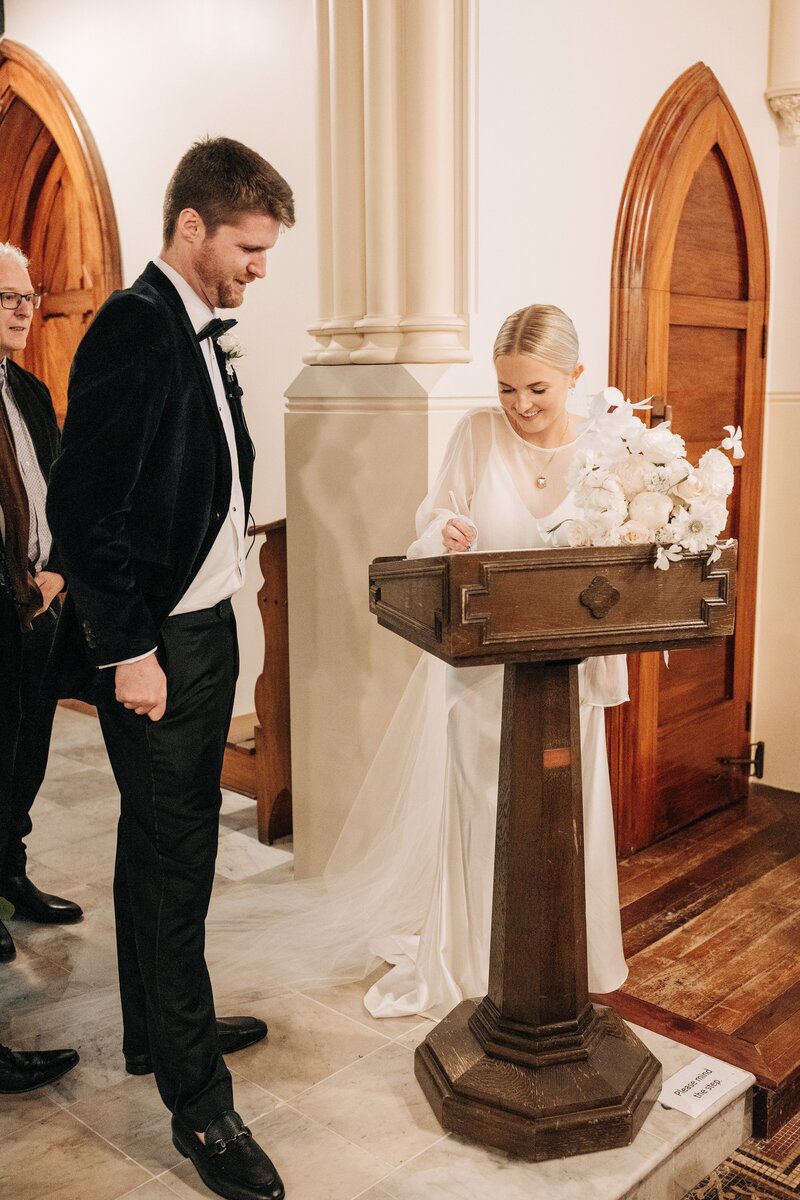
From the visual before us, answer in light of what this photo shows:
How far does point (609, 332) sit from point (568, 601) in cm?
194

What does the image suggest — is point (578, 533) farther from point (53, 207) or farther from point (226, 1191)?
point (53, 207)

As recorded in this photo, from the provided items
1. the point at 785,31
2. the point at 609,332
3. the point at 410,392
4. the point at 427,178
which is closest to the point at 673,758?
the point at 609,332

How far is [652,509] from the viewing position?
2.12 meters

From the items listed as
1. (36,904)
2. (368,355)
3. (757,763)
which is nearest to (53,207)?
(368,355)

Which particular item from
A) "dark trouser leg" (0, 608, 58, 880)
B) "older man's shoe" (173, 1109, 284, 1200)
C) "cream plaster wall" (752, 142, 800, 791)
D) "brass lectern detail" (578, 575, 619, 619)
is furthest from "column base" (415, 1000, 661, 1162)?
"cream plaster wall" (752, 142, 800, 791)

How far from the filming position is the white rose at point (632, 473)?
2.17 meters

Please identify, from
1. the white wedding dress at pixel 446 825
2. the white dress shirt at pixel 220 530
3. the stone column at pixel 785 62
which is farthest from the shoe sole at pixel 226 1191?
the stone column at pixel 785 62

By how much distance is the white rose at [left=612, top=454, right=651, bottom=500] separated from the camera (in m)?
2.17

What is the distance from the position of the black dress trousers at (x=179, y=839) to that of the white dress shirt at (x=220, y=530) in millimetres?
28

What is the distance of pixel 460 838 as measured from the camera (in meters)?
2.83

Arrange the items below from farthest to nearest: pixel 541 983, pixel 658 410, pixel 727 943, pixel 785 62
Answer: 1. pixel 785 62
2. pixel 658 410
3. pixel 727 943
4. pixel 541 983

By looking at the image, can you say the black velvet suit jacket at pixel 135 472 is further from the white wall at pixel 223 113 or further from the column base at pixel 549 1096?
the white wall at pixel 223 113

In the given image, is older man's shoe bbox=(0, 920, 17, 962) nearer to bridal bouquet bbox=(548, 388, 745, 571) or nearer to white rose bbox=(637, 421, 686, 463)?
bridal bouquet bbox=(548, 388, 745, 571)

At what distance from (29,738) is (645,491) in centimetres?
206
